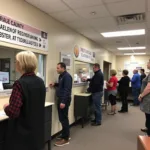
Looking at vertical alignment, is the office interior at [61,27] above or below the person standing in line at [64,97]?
above

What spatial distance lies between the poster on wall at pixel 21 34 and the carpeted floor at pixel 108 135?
1864 millimetres

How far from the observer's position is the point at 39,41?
9.90 ft

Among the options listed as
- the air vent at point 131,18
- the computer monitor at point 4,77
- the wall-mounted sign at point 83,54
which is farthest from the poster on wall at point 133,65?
the computer monitor at point 4,77

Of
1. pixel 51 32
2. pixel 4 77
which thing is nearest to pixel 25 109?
pixel 4 77

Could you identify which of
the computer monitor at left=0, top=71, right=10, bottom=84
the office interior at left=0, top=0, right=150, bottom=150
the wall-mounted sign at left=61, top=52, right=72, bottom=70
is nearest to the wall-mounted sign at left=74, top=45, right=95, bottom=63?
the office interior at left=0, top=0, right=150, bottom=150

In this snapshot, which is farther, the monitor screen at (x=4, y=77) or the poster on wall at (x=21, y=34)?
the monitor screen at (x=4, y=77)

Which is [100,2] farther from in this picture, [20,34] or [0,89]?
[0,89]

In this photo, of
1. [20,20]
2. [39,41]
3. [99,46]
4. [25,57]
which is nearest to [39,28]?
[39,41]

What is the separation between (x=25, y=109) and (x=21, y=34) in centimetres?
154

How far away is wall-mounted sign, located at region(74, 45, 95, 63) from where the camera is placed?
14.7ft

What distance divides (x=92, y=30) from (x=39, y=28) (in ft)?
5.95

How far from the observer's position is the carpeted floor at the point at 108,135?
123 inches

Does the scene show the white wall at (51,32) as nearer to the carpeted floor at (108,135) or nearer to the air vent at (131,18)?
the carpeted floor at (108,135)

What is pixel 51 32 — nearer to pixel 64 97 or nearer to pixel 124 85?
pixel 64 97
